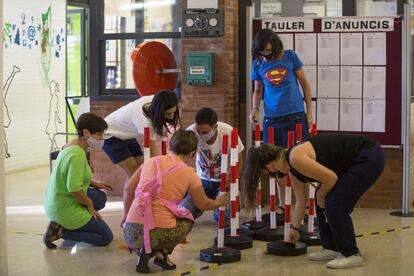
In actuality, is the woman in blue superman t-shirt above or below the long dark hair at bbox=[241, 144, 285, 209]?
above

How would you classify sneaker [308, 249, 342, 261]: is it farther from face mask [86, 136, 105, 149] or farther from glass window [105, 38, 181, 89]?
glass window [105, 38, 181, 89]

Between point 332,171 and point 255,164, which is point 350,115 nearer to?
point 332,171

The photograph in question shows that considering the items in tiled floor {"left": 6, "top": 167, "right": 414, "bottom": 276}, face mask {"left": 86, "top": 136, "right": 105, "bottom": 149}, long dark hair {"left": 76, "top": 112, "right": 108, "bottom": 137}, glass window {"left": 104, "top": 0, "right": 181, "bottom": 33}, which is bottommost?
tiled floor {"left": 6, "top": 167, "right": 414, "bottom": 276}

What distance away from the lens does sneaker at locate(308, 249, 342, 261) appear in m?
5.20

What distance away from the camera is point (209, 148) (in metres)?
5.97

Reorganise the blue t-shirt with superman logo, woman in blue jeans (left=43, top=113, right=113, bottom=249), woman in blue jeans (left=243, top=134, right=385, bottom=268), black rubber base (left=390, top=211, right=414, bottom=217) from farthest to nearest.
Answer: black rubber base (left=390, top=211, right=414, bottom=217) → the blue t-shirt with superman logo → woman in blue jeans (left=43, top=113, right=113, bottom=249) → woman in blue jeans (left=243, top=134, right=385, bottom=268)

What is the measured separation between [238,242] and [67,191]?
4.41ft

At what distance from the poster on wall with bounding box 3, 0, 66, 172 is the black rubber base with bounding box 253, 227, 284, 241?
4419 millimetres

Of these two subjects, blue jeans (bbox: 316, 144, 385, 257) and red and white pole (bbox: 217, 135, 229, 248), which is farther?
red and white pole (bbox: 217, 135, 229, 248)

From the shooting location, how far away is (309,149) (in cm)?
479

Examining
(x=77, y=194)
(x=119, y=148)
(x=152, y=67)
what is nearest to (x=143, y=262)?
(x=77, y=194)

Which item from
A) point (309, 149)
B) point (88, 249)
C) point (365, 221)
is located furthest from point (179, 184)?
point (365, 221)

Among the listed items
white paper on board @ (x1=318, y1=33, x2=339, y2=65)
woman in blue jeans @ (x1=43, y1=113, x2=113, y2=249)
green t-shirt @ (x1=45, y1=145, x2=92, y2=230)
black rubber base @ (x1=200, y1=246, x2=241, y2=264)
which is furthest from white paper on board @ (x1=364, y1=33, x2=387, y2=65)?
green t-shirt @ (x1=45, y1=145, x2=92, y2=230)

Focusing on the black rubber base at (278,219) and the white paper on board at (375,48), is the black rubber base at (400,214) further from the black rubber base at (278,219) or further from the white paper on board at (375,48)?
the white paper on board at (375,48)
